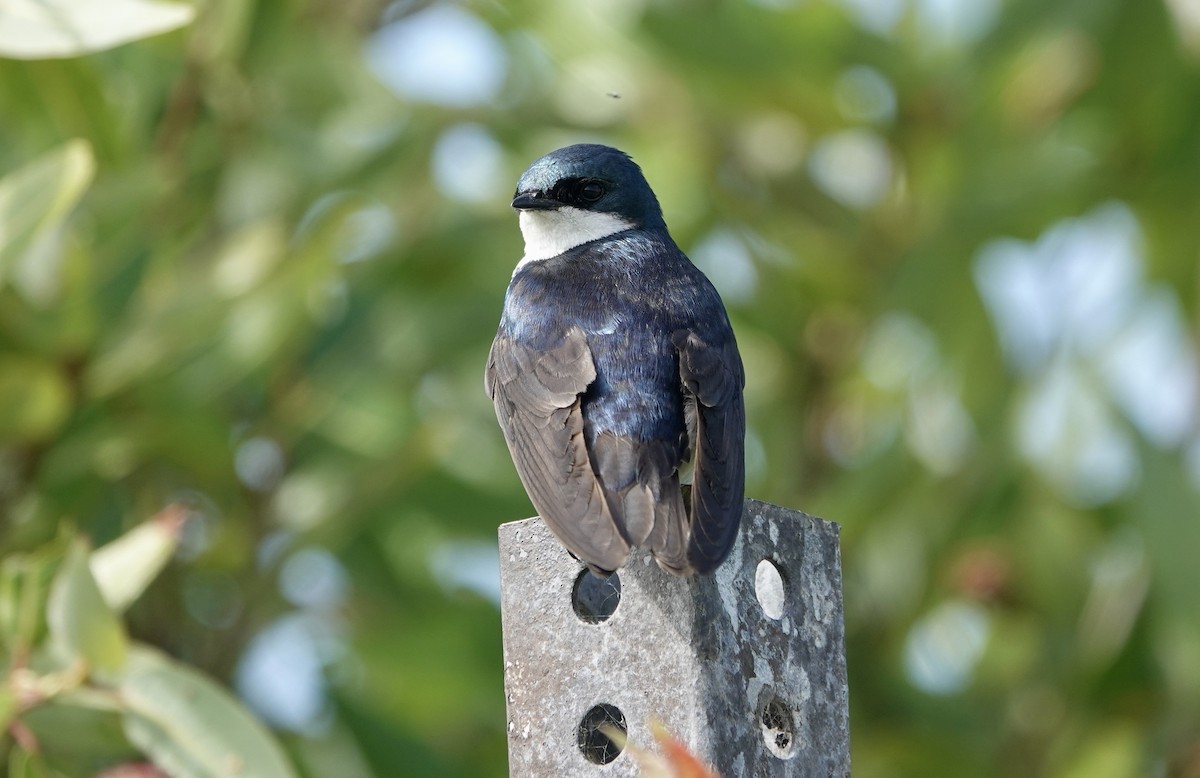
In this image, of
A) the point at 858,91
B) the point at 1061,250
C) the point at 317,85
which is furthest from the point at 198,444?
the point at 1061,250

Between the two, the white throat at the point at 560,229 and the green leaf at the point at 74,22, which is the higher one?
the green leaf at the point at 74,22

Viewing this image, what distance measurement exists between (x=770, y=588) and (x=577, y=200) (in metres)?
Result: 1.24

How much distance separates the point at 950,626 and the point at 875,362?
69 cm

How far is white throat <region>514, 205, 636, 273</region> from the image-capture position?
10.4ft

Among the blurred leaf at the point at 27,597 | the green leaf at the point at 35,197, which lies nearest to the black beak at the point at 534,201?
the green leaf at the point at 35,197

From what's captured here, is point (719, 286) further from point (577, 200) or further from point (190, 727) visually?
point (190, 727)

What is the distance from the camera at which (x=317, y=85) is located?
4344 mm

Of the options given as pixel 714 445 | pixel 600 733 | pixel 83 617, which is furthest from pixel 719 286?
pixel 600 733

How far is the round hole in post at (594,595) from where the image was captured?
2.08 meters

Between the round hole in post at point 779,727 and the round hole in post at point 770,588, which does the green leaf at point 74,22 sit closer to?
the round hole in post at point 770,588

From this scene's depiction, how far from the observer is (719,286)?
4652 millimetres

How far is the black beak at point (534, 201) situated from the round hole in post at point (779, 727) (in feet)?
4.22

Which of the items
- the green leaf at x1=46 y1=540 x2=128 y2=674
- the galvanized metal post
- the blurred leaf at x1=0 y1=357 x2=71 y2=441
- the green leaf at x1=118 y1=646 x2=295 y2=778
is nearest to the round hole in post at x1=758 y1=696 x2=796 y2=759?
the galvanized metal post

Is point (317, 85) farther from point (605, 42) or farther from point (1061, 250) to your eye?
point (1061, 250)
